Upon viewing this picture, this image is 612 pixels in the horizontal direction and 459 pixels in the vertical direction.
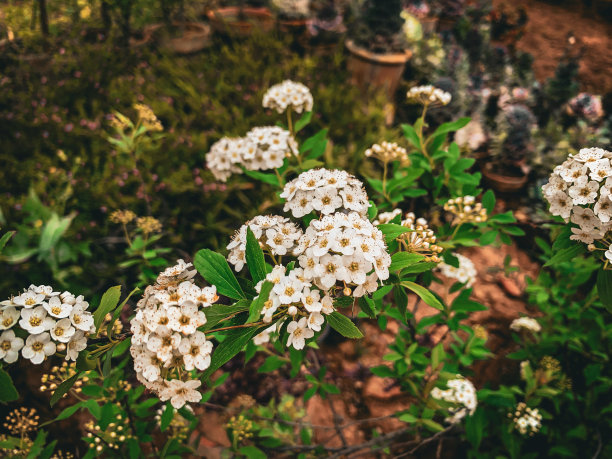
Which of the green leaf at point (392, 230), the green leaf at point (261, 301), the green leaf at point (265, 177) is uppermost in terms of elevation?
the green leaf at point (392, 230)

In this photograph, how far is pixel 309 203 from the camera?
3.65 feet

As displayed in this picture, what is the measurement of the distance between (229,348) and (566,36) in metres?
7.38

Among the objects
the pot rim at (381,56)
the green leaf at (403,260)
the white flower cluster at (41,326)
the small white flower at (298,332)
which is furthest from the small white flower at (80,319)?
the pot rim at (381,56)

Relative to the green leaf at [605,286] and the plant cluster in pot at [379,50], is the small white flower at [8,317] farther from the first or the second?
the plant cluster in pot at [379,50]

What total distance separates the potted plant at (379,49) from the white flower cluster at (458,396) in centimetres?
347

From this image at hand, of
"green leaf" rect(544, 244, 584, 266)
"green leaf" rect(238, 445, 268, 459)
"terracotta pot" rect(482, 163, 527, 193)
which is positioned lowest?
"green leaf" rect(238, 445, 268, 459)

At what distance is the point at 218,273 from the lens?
100 centimetres

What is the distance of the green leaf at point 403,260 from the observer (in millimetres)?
968

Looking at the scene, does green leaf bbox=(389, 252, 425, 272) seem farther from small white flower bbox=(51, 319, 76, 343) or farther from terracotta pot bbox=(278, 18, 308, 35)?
terracotta pot bbox=(278, 18, 308, 35)

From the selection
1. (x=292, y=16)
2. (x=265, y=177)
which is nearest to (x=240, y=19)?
(x=292, y=16)

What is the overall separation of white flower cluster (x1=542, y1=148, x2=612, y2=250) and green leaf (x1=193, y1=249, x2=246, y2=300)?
947 mm

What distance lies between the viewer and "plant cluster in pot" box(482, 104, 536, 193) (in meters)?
3.71

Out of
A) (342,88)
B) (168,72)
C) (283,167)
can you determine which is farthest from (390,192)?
(168,72)

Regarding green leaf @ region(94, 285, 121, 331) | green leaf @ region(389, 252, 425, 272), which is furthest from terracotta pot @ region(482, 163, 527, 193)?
green leaf @ region(94, 285, 121, 331)
